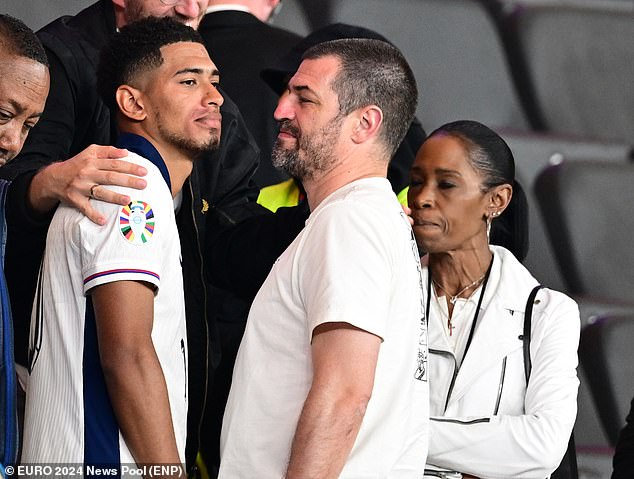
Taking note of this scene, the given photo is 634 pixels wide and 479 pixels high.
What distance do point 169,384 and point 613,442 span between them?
5.49ft

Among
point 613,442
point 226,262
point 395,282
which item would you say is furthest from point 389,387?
point 613,442

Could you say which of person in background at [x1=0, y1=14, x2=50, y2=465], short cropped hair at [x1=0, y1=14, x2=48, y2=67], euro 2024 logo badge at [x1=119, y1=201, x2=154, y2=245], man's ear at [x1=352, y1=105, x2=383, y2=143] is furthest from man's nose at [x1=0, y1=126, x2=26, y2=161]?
man's ear at [x1=352, y1=105, x2=383, y2=143]

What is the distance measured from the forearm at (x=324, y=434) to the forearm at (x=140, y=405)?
20 cm

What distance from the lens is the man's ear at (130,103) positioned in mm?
1787

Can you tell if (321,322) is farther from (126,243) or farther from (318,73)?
(318,73)

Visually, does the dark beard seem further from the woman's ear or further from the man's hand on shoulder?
the woman's ear

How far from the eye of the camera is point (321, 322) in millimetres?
1417

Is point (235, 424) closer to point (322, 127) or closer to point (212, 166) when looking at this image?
point (322, 127)

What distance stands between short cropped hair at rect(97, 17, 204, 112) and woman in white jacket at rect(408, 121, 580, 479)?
506 mm

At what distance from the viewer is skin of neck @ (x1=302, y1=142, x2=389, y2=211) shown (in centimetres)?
166

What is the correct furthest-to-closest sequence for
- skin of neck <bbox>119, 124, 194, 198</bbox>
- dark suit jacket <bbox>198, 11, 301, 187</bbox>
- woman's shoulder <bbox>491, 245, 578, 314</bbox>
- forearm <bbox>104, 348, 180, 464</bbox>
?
dark suit jacket <bbox>198, 11, 301, 187</bbox>, woman's shoulder <bbox>491, 245, 578, 314</bbox>, skin of neck <bbox>119, 124, 194, 198</bbox>, forearm <bbox>104, 348, 180, 464</bbox>

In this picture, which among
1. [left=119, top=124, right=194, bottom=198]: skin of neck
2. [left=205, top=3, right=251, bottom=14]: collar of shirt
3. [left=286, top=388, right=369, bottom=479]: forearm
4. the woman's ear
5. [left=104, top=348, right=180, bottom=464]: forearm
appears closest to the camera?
[left=286, top=388, right=369, bottom=479]: forearm

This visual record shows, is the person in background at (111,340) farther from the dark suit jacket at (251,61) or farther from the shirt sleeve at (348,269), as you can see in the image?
the dark suit jacket at (251,61)

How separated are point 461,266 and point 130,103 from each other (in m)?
0.62
